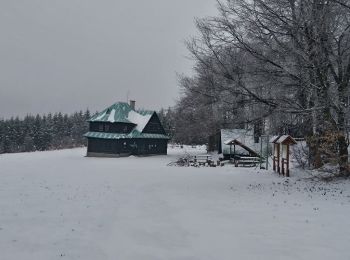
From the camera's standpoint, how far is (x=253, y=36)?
1553cm

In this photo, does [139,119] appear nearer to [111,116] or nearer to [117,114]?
[117,114]

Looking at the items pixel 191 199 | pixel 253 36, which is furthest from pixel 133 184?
pixel 253 36

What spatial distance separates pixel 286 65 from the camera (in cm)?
1522

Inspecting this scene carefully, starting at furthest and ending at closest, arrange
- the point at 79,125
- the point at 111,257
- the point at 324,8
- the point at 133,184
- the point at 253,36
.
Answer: the point at 79,125, the point at 133,184, the point at 253,36, the point at 324,8, the point at 111,257

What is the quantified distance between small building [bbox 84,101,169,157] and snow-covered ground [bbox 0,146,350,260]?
3086 cm

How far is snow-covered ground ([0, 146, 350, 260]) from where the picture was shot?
278 inches

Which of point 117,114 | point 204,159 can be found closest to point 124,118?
point 117,114

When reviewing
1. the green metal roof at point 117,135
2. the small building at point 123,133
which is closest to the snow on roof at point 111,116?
the small building at point 123,133

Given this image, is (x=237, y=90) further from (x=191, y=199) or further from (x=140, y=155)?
(x=140, y=155)

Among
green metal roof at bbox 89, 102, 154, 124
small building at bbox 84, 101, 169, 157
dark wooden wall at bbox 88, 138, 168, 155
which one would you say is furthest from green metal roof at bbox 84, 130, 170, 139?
green metal roof at bbox 89, 102, 154, 124

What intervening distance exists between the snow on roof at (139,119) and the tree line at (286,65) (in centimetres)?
3161

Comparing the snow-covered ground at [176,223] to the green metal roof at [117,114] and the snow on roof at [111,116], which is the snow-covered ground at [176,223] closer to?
the snow on roof at [111,116]

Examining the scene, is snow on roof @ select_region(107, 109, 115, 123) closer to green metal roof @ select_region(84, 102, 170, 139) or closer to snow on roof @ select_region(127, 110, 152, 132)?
green metal roof @ select_region(84, 102, 170, 139)

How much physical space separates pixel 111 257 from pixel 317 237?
4301 mm
